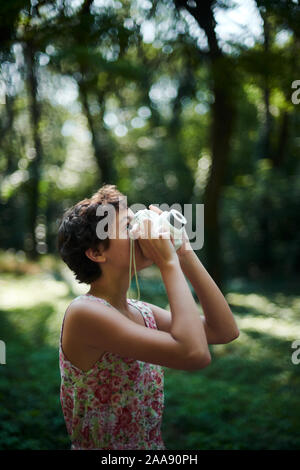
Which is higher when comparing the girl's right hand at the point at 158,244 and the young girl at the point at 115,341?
the girl's right hand at the point at 158,244

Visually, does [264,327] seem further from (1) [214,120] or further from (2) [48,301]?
(2) [48,301]

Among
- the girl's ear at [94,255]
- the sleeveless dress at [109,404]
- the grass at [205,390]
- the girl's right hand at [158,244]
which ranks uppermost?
the girl's right hand at [158,244]

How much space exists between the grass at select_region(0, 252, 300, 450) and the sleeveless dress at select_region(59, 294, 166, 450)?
1823 mm

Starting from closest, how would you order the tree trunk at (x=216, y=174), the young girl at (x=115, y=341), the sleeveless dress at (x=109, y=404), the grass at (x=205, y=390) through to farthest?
the young girl at (x=115, y=341) < the sleeveless dress at (x=109, y=404) < the grass at (x=205, y=390) < the tree trunk at (x=216, y=174)

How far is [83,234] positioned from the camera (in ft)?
5.31

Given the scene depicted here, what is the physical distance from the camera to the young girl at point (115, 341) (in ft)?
4.78

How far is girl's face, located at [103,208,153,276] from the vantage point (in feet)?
5.33

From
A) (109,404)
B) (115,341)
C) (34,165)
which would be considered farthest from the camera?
(34,165)

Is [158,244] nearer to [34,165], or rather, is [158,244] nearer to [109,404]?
[109,404]

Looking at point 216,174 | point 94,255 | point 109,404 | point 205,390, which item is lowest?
point 205,390

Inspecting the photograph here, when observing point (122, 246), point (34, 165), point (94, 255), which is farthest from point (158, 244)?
point (34, 165)

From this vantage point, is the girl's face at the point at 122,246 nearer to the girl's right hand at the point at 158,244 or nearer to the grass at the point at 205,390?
the girl's right hand at the point at 158,244

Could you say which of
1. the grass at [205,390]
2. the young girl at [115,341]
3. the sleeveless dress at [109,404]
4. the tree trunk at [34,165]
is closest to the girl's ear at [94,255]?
the young girl at [115,341]

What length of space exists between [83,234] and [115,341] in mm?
425
